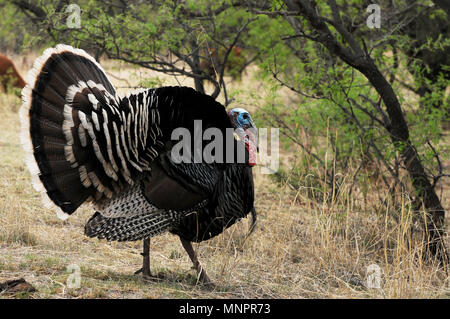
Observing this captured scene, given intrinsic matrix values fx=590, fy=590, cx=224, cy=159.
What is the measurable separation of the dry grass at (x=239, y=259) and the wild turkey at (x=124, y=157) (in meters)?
0.32

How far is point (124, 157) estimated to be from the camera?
13.0 feet

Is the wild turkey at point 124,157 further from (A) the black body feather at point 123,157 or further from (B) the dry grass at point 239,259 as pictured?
(B) the dry grass at point 239,259

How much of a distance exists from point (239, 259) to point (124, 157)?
1258mm

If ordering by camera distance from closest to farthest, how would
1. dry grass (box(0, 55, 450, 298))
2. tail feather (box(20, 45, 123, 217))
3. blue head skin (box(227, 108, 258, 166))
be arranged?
tail feather (box(20, 45, 123, 217)) → dry grass (box(0, 55, 450, 298)) → blue head skin (box(227, 108, 258, 166))

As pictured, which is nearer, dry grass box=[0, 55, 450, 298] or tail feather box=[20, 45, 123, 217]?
tail feather box=[20, 45, 123, 217]

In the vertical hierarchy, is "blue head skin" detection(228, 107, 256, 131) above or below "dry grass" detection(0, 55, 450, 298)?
above

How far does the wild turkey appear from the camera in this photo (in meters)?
3.77

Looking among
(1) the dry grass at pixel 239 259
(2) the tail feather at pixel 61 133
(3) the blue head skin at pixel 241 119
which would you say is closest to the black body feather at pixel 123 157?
(2) the tail feather at pixel 61 133

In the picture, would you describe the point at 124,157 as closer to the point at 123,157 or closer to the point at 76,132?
the point at 123,157

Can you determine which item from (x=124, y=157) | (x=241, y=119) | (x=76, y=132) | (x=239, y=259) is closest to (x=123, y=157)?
(x=124, y=157)

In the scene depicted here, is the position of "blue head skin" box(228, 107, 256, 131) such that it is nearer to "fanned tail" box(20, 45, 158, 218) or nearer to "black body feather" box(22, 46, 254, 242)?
"black body feather" box(22, 46, 254, 242)

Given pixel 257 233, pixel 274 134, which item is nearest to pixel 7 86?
pixel 274 134

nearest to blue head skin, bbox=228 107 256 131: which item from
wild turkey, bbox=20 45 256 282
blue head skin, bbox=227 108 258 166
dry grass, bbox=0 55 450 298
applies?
blue head skin, bbox=227 108 258 166

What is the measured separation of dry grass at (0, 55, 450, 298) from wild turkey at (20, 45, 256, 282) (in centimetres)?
32
